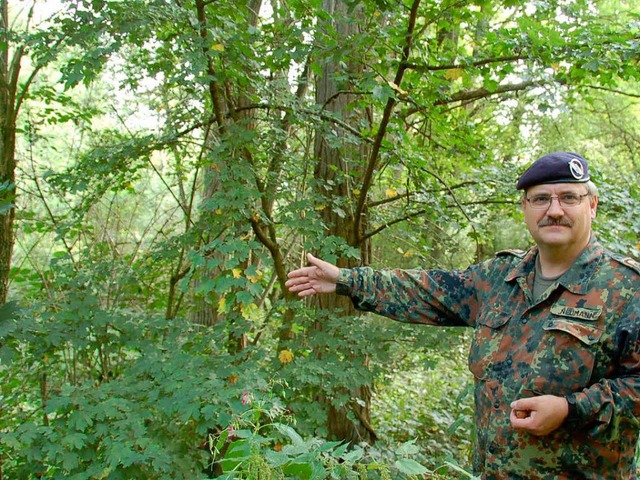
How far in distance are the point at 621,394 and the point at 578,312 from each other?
0.90 ft

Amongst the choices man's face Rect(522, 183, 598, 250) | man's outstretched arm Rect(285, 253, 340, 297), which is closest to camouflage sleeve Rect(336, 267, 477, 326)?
man's outstretched arm Rect(285, 253, 340, 297)

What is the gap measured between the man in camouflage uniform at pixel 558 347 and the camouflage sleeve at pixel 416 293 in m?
0.06

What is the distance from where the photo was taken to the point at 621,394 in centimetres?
166

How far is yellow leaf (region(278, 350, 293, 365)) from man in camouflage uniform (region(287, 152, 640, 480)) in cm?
182

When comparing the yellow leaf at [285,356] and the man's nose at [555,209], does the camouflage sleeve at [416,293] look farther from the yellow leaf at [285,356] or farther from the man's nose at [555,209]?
the yellow leaf at [285,356]

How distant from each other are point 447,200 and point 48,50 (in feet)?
10.4

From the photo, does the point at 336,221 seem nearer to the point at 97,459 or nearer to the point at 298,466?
the point at 97,459

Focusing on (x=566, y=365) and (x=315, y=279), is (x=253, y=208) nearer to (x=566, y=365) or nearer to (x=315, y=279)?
(x=315, y=279)

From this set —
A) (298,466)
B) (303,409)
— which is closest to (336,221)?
(303,409)

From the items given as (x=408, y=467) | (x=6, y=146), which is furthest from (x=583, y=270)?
(x=6, y=146)

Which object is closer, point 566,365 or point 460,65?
point 566,365

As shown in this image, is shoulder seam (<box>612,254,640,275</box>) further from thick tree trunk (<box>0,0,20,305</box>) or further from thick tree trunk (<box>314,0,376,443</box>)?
thick tree trunk (<box>0,0,20,305</box>)

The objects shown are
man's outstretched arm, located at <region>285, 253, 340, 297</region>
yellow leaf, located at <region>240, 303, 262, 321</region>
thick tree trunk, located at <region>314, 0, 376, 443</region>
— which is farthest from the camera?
thick tree trunk, located at <region>314, 0, 376, 443</region>

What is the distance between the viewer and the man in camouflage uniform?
66.0 inches
